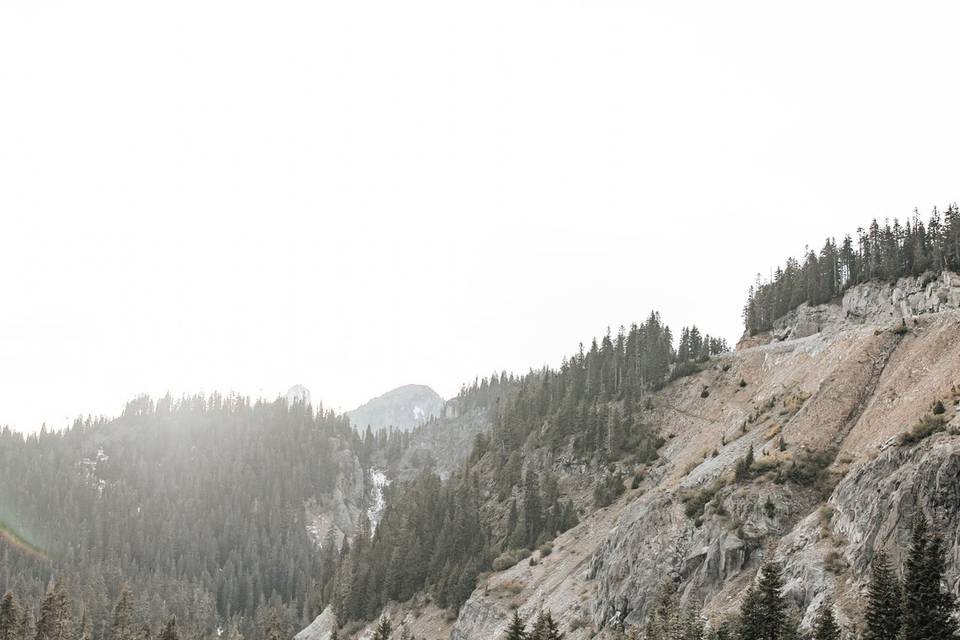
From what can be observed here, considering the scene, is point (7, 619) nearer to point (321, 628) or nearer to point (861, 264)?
point (321, 628)

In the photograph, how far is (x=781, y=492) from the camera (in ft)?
200

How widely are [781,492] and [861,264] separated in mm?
85159

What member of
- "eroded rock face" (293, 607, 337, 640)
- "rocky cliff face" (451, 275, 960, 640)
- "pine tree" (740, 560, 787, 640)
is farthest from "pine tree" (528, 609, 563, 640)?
"eroded rock face" (293, 607, 337, 640)

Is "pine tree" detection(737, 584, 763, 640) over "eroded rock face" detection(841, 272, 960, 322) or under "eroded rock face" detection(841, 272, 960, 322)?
under

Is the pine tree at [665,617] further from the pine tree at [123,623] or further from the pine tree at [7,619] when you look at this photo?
the pine tree at [123,623]

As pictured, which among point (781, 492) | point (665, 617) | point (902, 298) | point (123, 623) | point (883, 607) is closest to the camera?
point (883, 607)

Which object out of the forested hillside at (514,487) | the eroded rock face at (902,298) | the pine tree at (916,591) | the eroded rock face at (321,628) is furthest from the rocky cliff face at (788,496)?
the eroded rock face at (321,628)

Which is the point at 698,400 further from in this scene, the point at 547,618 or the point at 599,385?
the point at 547,618

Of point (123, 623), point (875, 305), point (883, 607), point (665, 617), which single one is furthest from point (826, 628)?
point (123, 623)

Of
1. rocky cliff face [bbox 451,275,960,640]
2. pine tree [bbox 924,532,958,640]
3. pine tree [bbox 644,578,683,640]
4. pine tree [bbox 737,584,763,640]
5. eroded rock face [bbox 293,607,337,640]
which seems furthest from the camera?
eroded rock face [bbox 293,607,337,640]

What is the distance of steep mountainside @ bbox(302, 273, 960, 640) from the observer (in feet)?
158

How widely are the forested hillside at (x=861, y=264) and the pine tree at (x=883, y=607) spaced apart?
88.2 meters

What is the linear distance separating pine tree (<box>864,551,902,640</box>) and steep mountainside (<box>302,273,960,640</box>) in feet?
10.3

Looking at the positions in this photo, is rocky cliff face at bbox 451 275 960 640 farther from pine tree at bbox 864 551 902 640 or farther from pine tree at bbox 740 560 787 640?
pine tree at bbox 864 551 902 640
